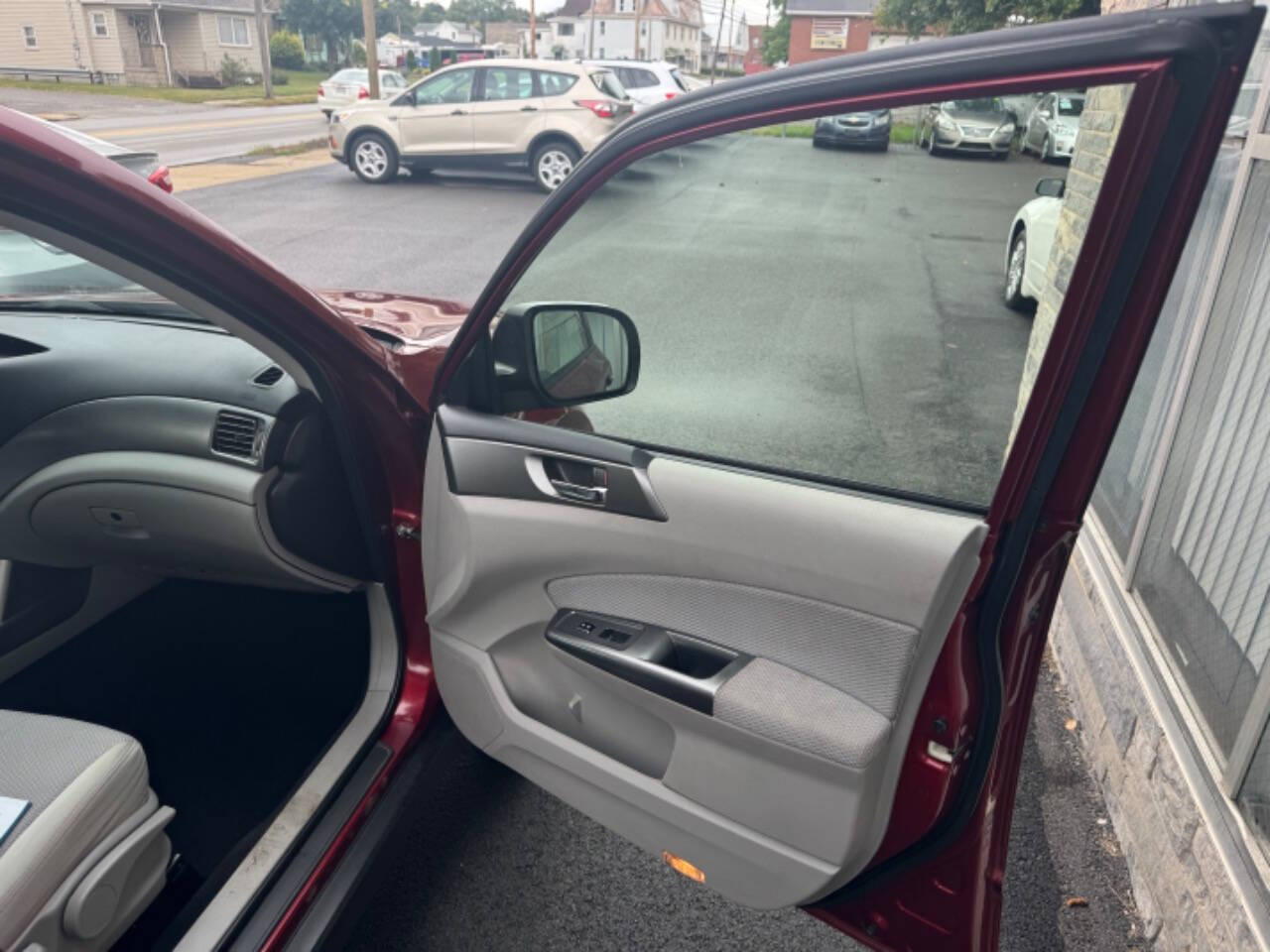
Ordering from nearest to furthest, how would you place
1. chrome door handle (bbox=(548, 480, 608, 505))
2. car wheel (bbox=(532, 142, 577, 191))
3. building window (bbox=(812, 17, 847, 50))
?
1. chrome door handle (bbox=(548, 480, 608, 505))
2. car wheel (bbox=(532, 142, 577, 191))
3. building window (bbox=(812, 17, 847, 50))

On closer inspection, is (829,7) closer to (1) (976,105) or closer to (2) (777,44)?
(2) (777,44)

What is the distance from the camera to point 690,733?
1.64 meters

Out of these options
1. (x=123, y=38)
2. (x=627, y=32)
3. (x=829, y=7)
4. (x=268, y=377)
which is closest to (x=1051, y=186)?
(x=268, y=377)

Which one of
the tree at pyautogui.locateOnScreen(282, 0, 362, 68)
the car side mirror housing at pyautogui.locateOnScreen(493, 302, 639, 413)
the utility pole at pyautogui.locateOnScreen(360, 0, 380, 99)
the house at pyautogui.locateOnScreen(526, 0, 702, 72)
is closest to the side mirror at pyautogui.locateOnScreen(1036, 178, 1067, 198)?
the car side mirror housing at pyautogui.locateOnScreen(493, 302, 639, 413)

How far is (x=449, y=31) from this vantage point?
9338 cm

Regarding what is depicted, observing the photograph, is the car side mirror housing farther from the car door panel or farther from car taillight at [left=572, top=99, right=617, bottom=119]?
car taillight at [left=572, top=99, right=617, bottom=119]

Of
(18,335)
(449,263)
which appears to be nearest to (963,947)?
(18,335)

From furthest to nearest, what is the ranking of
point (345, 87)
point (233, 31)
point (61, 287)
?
point (233, 31) < point (345, 87) < point (61, 287)

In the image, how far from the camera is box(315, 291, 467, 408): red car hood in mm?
2152

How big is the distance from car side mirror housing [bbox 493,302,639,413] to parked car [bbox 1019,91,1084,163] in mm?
752

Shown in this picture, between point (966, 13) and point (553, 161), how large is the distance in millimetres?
15542

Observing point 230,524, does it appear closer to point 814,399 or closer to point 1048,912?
point 814,399

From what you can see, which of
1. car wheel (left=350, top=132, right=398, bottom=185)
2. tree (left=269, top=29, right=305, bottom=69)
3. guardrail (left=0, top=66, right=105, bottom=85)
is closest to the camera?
car wheel (left=350, top=132, right=398, bottom=185)

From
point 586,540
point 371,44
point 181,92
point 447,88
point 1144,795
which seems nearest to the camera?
point 586,540
